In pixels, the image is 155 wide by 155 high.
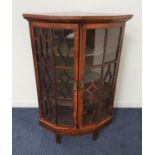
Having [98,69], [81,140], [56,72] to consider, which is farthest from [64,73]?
[81,140]

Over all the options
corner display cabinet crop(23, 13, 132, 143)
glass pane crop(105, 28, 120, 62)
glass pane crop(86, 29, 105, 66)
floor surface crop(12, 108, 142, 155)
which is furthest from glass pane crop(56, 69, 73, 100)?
floor surface crop(12, 108, 142, 155)

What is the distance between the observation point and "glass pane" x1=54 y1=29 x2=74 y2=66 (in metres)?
1.07

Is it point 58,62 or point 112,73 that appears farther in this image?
point 112,73

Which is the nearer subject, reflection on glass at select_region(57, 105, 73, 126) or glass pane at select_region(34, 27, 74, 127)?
glass pane at select_region(34, 27, 74, 127)

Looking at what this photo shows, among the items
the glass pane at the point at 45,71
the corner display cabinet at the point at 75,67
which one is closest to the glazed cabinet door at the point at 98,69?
the corner display cabinet at the point at 75,67

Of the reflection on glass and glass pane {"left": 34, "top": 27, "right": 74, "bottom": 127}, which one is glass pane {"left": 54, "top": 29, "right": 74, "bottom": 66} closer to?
glass pane {"left": 34, "top": 27, "right": 74, "bottom": 127}

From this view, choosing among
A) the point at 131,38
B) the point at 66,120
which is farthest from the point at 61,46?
the point at 131,38

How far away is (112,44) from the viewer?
1205 millimetres

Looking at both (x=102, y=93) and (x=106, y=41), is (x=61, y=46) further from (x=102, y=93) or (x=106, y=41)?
(x=102, y=93)

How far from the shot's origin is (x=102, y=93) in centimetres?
126

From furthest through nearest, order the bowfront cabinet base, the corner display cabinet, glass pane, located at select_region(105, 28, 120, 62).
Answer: the bowfront cabinet base, glass pane, located at select_region(105, 28, 120, 62), the corner display cabinet

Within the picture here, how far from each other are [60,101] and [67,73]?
0.62 ft
